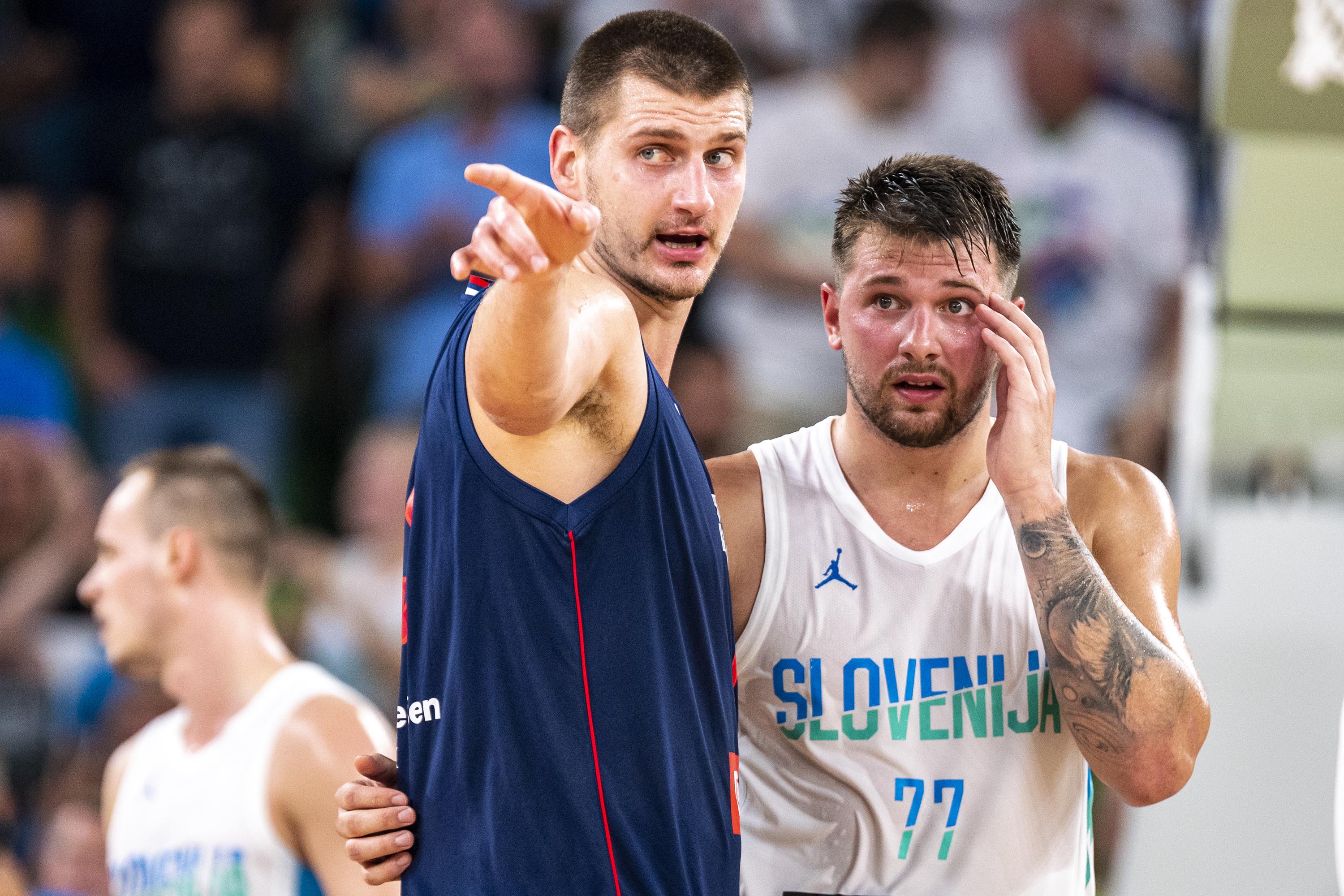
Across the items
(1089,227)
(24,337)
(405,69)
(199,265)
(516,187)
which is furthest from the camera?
(405,69)

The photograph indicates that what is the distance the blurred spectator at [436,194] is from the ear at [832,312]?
13.6 feet

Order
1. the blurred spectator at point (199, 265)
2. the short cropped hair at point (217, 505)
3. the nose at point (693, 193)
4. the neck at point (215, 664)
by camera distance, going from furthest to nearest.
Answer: the blurred spectator at point (199, 265), the short cropped hair at point (217, 505), the neck at point (215, 664), the nose at point (693, 193)

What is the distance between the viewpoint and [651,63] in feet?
9.26

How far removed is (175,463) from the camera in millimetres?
4777

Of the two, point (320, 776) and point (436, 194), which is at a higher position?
point (436, 194)

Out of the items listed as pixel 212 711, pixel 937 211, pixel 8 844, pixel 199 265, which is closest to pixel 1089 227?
pixel 199 265

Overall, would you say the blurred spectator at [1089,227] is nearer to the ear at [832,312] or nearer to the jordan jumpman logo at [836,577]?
the ear at [832,312]

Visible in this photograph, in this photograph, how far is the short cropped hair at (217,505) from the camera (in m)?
4.66

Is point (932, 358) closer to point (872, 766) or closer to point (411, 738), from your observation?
point (872, 766)

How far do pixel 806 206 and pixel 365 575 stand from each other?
2.70 metres

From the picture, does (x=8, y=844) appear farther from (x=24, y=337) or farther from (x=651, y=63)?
(x=651, y=63)

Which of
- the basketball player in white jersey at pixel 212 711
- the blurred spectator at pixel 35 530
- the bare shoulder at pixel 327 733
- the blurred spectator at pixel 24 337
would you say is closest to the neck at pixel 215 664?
the basketball player in white jersey at pixel 212 711

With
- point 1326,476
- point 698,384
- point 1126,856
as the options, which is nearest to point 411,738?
point 1126,856

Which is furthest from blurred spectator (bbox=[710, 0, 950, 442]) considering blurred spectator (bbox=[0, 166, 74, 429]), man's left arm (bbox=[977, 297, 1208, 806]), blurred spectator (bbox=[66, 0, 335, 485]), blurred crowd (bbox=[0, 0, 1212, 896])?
man's left arm (bbox=[977, 297, 1208, 806])
